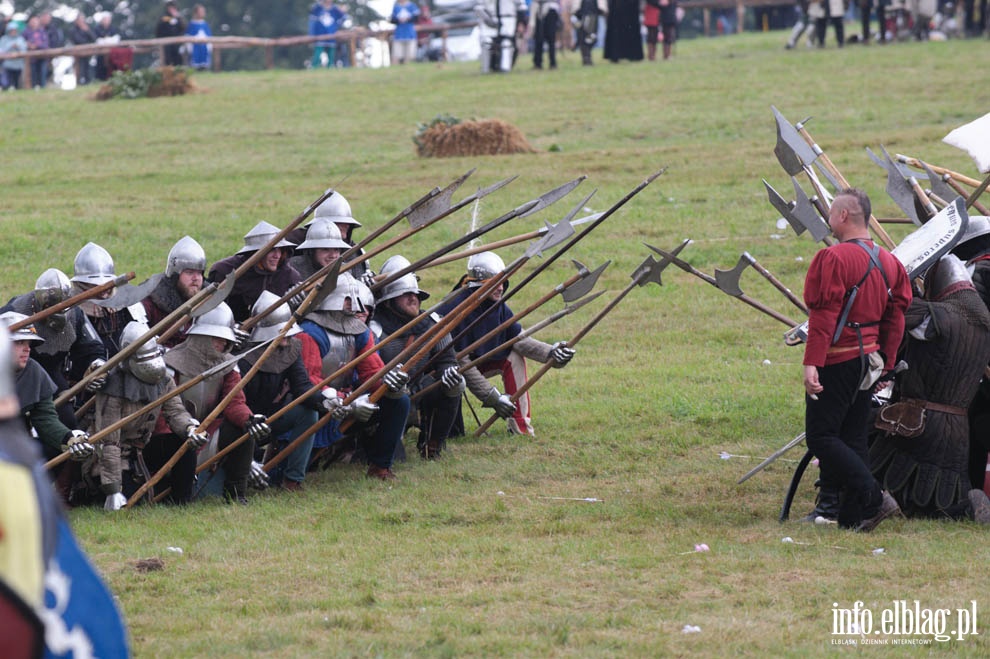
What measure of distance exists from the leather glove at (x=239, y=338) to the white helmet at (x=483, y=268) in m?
1.70

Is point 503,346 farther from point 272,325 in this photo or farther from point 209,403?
point 209,403

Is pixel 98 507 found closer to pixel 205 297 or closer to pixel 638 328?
pixel 205 297

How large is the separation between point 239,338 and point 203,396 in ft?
1.26

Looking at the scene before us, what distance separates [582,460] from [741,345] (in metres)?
3.77

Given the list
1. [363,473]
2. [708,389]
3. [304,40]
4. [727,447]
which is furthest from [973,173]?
[304,40]

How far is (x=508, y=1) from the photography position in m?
28.2

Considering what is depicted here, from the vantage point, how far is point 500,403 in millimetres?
9250

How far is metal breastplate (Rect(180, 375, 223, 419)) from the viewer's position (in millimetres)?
8219

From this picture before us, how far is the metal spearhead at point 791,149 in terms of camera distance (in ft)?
26.9

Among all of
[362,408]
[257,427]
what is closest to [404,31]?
[362,408]

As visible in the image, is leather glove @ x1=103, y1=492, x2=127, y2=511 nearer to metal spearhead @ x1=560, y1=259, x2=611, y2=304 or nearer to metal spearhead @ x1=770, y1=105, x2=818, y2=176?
metal spearhead @ x1=560, y1=259, x2=611, y2=304

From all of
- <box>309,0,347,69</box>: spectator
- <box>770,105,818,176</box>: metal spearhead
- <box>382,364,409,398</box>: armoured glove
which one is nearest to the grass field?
<box>382,364,409,398</box>: armoured glove

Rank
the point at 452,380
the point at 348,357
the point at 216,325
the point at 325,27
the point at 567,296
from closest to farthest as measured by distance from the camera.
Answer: the point at 216,325, the point at 348,357, the point at 452,380, the point at 567,296, the point at 325,27

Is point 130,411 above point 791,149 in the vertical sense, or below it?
below
